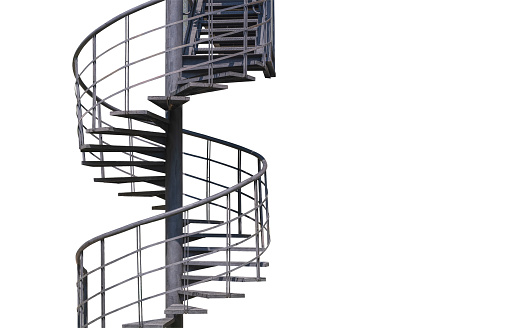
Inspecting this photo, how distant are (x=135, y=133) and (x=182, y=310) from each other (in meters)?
1.72

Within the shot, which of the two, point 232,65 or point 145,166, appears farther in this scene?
point 145,166

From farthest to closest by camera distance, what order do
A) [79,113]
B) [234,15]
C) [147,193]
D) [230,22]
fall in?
[147,193]
[234,15]
[230,22]
[79,113]

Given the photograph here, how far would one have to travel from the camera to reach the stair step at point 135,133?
896 centimetres

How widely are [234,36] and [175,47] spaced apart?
0.82 metres

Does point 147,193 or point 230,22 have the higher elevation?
point 230,22

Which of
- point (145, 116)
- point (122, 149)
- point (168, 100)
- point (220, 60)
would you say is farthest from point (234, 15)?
point (122, 149)

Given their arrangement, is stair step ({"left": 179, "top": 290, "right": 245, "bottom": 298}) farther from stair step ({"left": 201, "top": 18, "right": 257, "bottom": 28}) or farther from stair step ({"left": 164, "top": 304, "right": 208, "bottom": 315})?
stair step ({"left": 201, "top": 18, "right": 257, "bottom": 28})

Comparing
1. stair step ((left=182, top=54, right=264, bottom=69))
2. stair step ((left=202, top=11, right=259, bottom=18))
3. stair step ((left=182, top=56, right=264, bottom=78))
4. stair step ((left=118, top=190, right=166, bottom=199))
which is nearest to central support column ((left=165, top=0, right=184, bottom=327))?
stair step ((left=182, top=54, right=264, bottom=69))

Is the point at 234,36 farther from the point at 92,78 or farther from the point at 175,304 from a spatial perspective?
the point at 175,304

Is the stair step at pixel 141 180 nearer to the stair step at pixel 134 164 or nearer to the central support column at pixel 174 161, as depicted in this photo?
the stair step at pixel 134 164

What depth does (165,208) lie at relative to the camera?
9648 mm

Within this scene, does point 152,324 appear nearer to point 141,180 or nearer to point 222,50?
point 141,180

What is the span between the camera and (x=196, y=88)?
8836 mm

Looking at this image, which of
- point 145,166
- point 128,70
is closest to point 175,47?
point 128,70
